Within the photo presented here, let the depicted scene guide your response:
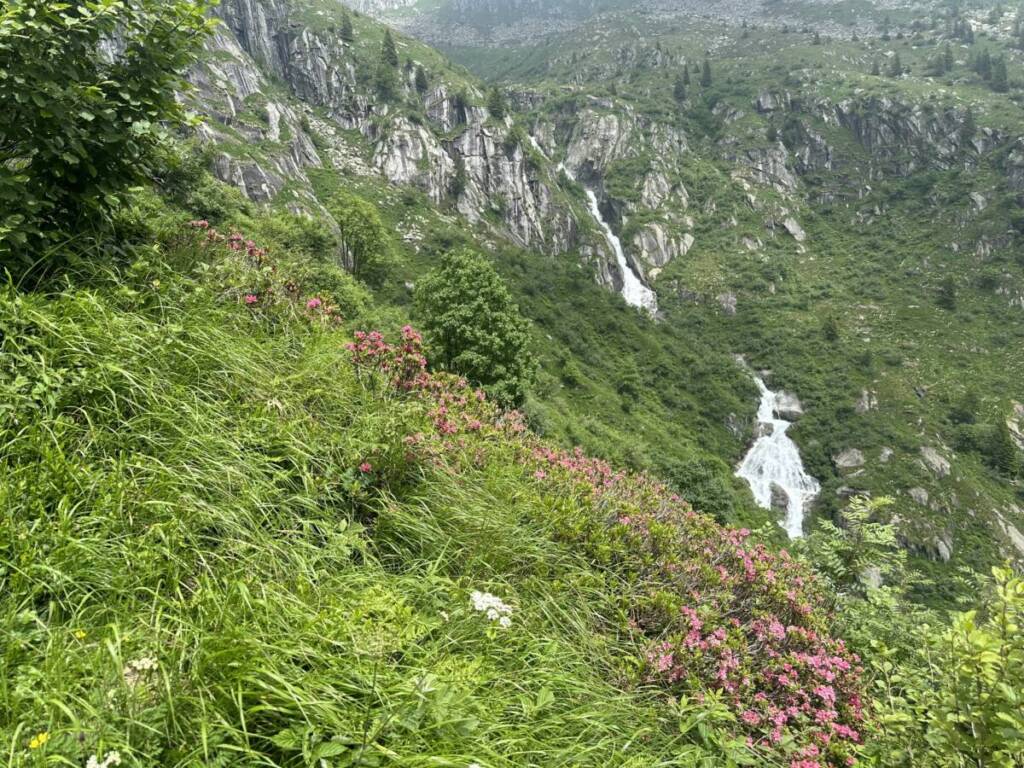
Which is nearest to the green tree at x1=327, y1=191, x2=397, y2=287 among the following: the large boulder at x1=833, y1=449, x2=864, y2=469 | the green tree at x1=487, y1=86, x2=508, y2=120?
the large boulder at x1=833, y1=449, x2=864, y2=469

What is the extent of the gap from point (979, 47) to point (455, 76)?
220 metres

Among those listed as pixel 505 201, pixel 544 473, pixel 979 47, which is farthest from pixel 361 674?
pixel 979 47

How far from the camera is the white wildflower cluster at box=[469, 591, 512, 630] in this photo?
8.19 ft

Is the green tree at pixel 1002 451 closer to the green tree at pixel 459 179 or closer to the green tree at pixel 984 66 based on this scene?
the green tree at pixel 459 179

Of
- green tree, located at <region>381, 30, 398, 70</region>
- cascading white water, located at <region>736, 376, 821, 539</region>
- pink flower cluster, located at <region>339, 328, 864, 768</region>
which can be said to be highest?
green tree, located at <region>381, 30, 398, 70</region>

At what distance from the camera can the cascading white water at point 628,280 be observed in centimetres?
11019

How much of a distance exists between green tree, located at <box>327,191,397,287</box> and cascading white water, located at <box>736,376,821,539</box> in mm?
54808

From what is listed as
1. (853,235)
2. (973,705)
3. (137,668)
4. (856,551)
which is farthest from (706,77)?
(137,668)

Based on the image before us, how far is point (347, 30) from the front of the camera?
396 ft

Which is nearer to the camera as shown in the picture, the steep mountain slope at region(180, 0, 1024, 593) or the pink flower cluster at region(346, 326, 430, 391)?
the pink flower cluster at region(346, 326, 430, 391)

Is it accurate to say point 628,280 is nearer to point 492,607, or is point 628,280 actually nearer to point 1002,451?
point 1002,451

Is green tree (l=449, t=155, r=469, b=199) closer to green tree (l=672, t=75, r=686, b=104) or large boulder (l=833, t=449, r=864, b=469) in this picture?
large boulder (l=833, t=449, r=864, b=469)

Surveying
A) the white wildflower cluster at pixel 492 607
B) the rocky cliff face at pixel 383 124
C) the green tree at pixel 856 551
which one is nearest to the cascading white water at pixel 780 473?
the rocky cliff face at pixel 383 124

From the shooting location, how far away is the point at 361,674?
1.95 meters
